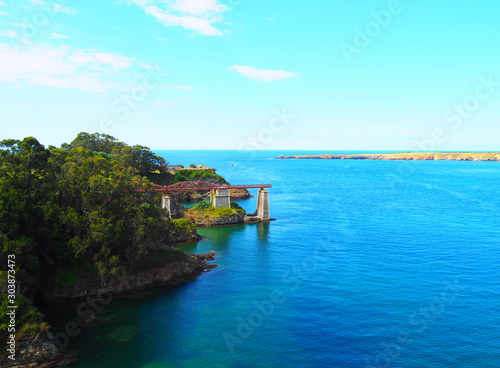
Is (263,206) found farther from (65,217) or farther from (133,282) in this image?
(65,217)

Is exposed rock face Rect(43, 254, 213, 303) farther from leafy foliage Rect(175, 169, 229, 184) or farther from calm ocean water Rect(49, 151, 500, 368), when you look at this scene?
leafy foliage Rect(175, 169, 229, 184)

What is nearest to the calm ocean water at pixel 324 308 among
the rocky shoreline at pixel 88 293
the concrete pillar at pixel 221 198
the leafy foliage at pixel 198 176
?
the rocky shoreline at pixel 88 293

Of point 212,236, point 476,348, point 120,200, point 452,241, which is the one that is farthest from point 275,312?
point 452,241

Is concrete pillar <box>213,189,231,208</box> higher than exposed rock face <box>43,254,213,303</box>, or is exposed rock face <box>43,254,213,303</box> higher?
concrete pillar <box>213,189,231,208</box>

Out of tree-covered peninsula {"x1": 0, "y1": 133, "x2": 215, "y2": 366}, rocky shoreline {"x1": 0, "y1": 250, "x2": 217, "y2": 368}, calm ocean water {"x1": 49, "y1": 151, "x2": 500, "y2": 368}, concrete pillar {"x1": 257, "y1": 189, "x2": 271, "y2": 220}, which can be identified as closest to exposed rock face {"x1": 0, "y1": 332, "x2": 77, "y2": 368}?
rocky shoreline {"x1": 0, "y1": 250, "x2": 217, "y2": 368}

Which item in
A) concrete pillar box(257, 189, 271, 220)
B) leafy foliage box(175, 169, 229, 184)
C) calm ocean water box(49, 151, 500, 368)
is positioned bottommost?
calm ocean water box(49, 151, 500, 368)

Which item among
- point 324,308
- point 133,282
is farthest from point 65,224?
point 324,308
